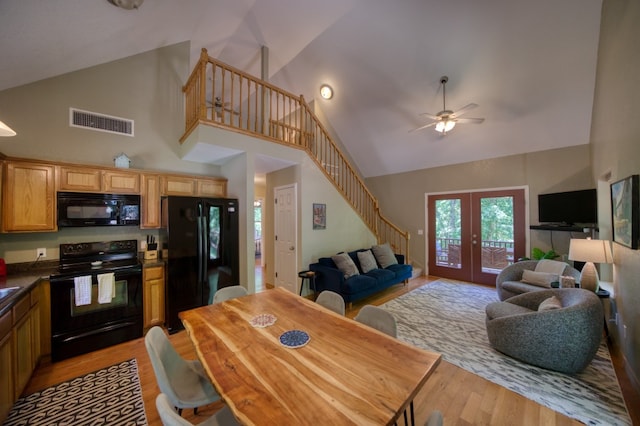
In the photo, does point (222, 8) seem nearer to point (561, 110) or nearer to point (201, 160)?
point (201, 160)

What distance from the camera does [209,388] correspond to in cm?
156

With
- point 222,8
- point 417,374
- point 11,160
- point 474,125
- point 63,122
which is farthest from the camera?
point 474,125

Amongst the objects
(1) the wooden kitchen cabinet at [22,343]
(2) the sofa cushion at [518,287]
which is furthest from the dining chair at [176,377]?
(2) the sofa cushion at [518,287]

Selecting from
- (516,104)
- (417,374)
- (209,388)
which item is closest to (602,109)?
(516,104)

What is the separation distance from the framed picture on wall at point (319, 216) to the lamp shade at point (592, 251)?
3.42 meters

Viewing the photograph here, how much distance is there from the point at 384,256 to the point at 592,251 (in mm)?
2957

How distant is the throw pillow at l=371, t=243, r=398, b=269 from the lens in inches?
196

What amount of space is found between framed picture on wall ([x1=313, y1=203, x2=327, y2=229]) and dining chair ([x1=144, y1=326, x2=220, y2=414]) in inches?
116

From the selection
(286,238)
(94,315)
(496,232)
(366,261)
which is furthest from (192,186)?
(496,232)

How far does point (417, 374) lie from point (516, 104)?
16.2ft

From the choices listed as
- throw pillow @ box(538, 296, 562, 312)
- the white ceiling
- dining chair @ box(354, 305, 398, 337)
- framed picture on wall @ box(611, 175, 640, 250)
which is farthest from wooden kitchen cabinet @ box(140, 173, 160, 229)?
framed picture on wall @ box(611, 175, 640, 250)

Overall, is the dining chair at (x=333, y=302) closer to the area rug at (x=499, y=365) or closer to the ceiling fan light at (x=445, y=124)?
the area rug at (x=499, y=365)

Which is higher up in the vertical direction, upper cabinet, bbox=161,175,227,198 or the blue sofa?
upper cabinet, bbox=161,175,227,198

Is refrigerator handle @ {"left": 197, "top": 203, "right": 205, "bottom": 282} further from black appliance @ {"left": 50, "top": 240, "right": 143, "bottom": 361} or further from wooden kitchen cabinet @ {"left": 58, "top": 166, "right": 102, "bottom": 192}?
wooden kitchen cabinet @ {"left": 58, "top": 166, "right": 102, "bottom": 192}
